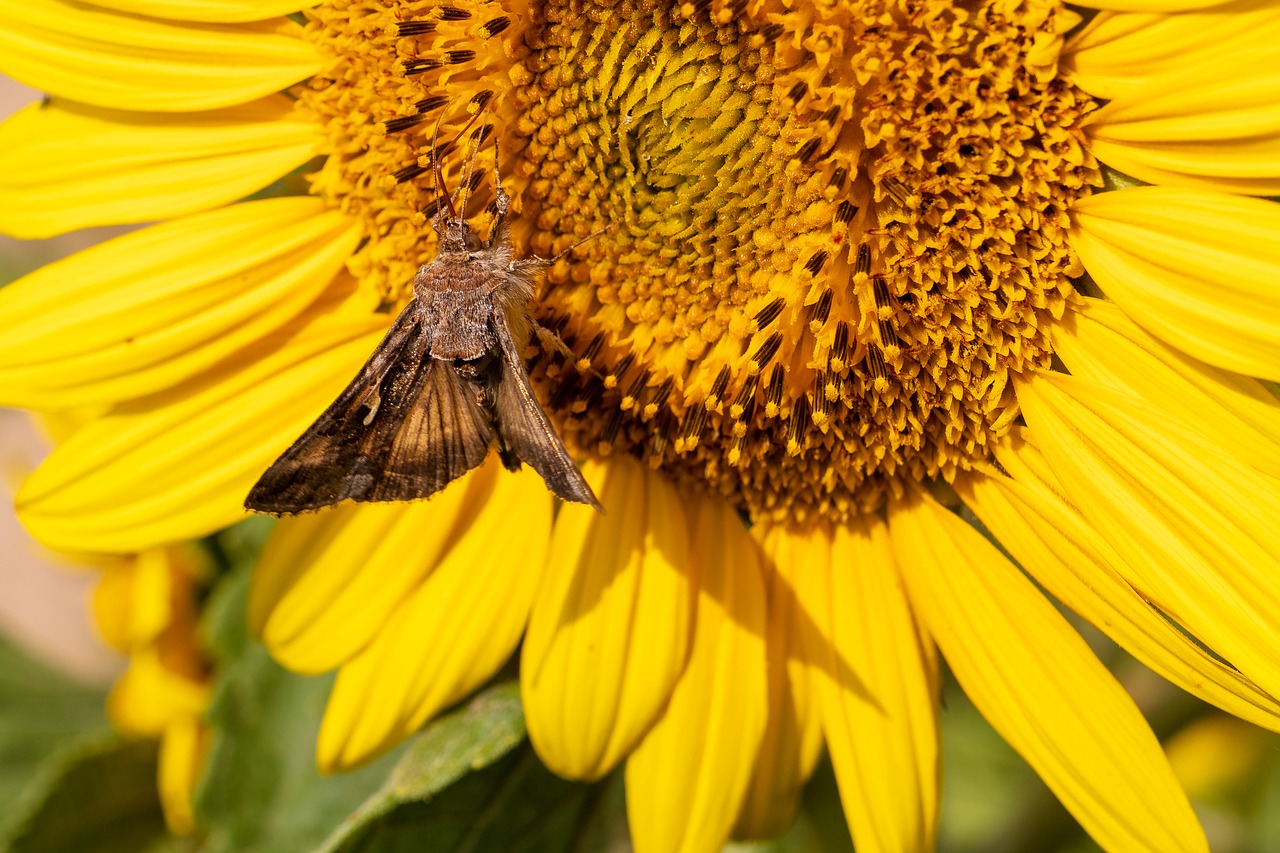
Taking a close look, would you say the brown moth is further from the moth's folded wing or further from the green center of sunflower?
the green center of sunflower

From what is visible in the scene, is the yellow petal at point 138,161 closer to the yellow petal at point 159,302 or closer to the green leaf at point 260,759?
the yellow petal at point 159,302

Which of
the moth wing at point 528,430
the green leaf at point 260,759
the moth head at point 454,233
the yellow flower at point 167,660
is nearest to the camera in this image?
the moth wing at point 528,430

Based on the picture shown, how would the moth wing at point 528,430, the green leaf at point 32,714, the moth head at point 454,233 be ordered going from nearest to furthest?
the moth wing at point 528,430, the moth head at point 454,233, the green leaf at point 32,714

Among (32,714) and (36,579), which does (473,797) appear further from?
(36,579)

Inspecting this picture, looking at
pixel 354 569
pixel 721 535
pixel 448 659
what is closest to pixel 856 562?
pixel 721 535

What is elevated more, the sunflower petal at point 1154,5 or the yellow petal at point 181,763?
the sunflower petal at point 1154,5

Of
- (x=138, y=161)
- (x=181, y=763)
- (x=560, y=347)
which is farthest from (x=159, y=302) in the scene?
(x=181, y=763)

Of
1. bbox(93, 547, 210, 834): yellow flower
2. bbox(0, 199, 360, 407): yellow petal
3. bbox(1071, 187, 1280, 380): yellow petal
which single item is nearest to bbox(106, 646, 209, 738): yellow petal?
bbox(93, 547, 210, 834): yellow flower

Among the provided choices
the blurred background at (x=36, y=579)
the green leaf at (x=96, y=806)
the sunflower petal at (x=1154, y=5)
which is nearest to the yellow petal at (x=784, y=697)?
A: the sunflower petal at (x=1154, y=5)
